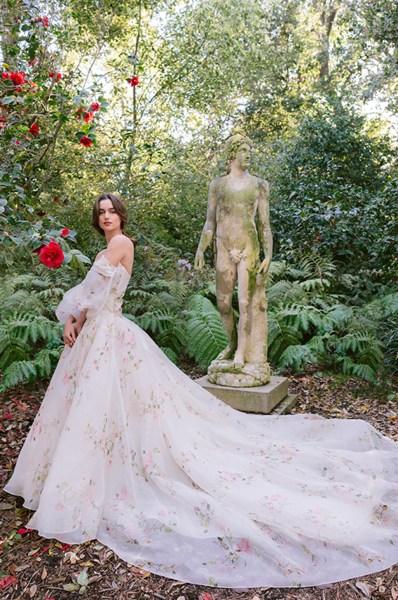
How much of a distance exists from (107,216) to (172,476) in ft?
5.62

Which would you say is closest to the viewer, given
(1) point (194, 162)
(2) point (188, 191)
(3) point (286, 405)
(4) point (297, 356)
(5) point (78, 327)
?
(5) point (78, 327)

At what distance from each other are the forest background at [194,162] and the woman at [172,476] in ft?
1.83

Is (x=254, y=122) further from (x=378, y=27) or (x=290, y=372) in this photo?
(x=290, y=372)

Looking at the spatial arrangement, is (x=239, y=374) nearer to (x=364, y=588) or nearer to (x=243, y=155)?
(x=243, y=155)

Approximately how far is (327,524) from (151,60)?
1105cm

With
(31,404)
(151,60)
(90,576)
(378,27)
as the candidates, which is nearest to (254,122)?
(151,60)

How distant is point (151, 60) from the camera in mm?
11305

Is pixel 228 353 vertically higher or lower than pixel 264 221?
lower

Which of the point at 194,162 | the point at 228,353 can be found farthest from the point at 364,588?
the point at 194,162

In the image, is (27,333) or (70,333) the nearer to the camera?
(70,333)

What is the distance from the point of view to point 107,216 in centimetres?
328

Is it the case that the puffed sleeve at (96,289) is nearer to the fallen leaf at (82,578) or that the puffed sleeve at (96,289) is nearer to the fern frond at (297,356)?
the fallen leaf at (82,578)

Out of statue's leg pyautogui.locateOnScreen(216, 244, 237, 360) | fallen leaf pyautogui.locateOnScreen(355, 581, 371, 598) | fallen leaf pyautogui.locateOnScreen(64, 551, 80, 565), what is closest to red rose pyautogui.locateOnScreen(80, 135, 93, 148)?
statue's leg pyautogui.locateOnScreen(216, 244, 237, 360)

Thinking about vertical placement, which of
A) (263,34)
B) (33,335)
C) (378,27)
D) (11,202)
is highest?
(263,34)
